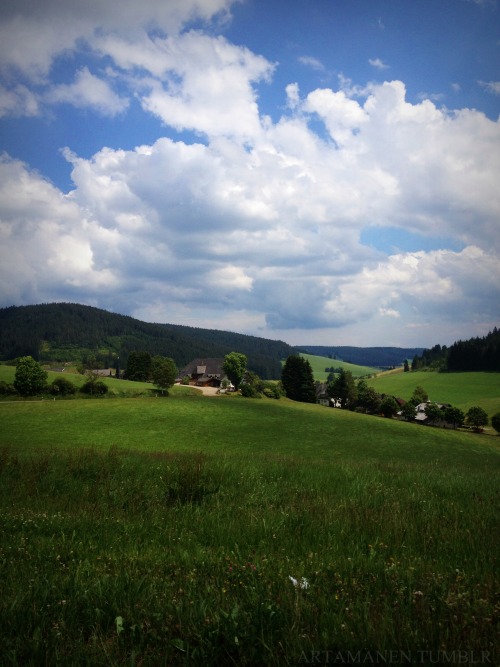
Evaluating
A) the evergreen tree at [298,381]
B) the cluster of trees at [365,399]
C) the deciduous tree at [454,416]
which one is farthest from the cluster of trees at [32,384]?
the deciduous tree at [454,416]

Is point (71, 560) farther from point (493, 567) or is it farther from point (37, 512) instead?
point (493, 567)

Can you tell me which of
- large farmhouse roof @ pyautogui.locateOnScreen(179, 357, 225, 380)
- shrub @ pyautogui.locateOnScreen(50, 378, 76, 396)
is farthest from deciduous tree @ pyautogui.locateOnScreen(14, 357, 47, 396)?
large farmhouse roof @ pyautogui.locateOnScreen(179, 357, 225, 380)

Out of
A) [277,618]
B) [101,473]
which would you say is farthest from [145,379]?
[277,618]

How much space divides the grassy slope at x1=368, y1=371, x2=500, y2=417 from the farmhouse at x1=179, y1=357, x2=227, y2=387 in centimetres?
6109

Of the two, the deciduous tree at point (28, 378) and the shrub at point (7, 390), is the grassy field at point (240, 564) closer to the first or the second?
the deciduous tree at point (28, 378)

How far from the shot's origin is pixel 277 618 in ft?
10.1

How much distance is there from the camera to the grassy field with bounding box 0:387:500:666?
284 centimetres

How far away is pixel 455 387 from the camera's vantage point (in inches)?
5187

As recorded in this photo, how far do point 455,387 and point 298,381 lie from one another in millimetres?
66834

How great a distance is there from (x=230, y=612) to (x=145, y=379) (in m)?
126

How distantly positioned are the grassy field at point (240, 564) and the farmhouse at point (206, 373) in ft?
429

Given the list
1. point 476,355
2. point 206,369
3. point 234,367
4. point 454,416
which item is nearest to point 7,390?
point 234,367

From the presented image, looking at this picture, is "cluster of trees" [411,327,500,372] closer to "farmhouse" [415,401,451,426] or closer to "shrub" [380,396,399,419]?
"farmhouse" [415,401,451,426]

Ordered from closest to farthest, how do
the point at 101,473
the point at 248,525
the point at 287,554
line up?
the point at 287,554, the point at 248,525, the point at 101,473
